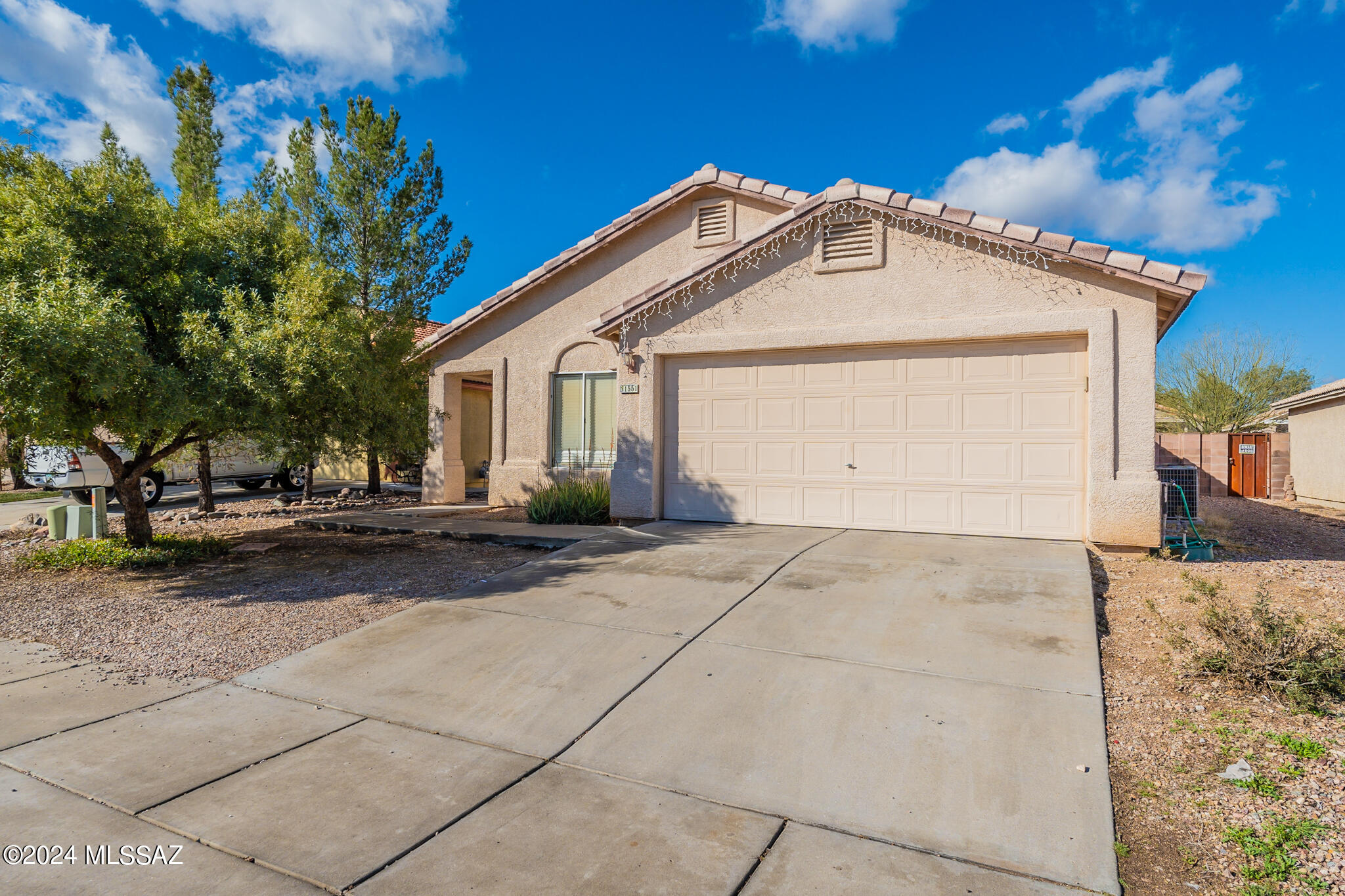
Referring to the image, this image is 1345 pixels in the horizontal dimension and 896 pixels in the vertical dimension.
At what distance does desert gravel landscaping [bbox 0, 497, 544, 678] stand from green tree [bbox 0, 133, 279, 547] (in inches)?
55.8

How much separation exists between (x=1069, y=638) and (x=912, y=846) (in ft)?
8.52

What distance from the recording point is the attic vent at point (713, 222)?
1200cm

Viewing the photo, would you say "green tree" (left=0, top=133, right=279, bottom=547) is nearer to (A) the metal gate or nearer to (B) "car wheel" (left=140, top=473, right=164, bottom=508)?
(B) "car wheel" (left=140, top=473, right=164, bottom=508)

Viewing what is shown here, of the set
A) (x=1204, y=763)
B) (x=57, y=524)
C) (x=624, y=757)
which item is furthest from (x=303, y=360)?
(x=1204, y=763)

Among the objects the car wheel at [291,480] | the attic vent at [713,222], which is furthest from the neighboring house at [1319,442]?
the car wheel at [291,480]

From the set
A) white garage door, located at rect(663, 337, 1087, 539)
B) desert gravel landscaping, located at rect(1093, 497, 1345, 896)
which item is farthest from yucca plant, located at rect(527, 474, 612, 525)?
desert gravel landscaping, located at rect(1093, 497, 1345, 896)

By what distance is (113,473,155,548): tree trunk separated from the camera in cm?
832

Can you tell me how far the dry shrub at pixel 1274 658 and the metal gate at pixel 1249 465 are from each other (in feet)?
55.7

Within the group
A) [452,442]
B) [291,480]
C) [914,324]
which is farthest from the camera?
[291,480]

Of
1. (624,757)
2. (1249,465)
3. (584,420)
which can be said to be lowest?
(624,757)

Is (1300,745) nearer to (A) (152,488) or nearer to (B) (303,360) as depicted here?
(B) (303,360)

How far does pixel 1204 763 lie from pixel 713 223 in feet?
33.9

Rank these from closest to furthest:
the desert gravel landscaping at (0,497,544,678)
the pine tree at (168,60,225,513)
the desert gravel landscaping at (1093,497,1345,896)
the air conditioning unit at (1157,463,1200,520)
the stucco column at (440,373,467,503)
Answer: the desert gravel landscaping at (1093,497,1345,896) < the desert gravel landscaping at (0,497,544,678) < the air conditioning unit at (1157,463,1200,520) < the stucco column at (440,373,467,503) < the pine tree at (168,60,225,513)

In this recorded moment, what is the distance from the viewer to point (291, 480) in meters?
19.0
